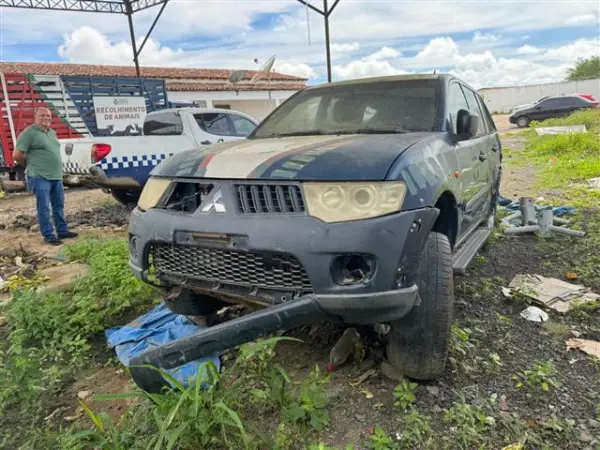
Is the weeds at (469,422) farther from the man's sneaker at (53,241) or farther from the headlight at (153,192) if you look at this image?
the man's sneaker at (53,241)

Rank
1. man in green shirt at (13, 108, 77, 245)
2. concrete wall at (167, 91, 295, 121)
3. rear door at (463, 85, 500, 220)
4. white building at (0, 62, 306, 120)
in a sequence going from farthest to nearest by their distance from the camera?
1. concrete wall at (167, 91, 295, 121)
2. white building at (0, 62, 306, 120)
3. man in green shirt at (13, 108, 77, 245)
4. rear door at (463, 85, 500, 220)

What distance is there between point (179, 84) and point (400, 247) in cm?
2097

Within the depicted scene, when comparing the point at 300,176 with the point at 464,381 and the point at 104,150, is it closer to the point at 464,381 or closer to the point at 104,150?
the point at 464,381

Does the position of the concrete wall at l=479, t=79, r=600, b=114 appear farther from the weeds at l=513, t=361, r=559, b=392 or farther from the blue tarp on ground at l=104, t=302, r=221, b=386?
the blue tarp on ground at l=104, t=302, r=221, b=386

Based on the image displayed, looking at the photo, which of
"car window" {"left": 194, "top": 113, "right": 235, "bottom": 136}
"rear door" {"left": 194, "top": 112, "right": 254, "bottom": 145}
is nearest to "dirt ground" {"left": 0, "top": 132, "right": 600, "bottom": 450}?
"rear door" {"left": 194, "top": 112, "right": 254, "bottom": 145}

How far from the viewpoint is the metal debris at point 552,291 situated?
322cm

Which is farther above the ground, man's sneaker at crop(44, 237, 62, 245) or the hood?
the hood

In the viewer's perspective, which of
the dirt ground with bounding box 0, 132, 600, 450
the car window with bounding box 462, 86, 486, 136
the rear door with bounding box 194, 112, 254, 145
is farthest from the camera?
the rear door with bounding box 194, 112, 254, 145

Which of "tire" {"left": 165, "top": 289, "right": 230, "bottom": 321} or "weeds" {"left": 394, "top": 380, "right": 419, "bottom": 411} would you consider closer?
"weeds" {"left": 394, "top": 380, "right": 419, "bottom": 411}

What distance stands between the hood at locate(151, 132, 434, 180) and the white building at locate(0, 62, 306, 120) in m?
18.1

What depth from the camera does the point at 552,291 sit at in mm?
3373

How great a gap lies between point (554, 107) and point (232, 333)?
25.5m

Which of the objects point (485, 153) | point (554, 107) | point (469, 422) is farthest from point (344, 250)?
point (554, 107)

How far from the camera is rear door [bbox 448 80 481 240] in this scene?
283 cm
